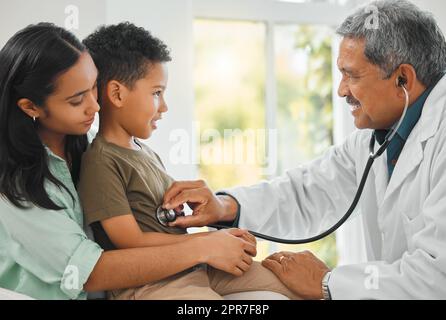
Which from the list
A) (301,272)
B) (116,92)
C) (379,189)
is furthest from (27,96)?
(379,189)

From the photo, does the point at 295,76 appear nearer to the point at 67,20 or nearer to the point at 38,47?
the point at 67,20

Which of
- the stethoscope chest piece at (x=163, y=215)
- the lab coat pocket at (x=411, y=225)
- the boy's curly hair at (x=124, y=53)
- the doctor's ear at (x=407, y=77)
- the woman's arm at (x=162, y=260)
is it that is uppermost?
the boy's curly hair at (x=124, y=53)

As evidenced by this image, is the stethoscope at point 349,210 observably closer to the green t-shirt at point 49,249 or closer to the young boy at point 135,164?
the young boy at point 135,164

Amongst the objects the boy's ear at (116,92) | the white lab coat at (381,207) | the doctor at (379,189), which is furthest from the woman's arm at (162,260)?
the boy's ear at (116,92)

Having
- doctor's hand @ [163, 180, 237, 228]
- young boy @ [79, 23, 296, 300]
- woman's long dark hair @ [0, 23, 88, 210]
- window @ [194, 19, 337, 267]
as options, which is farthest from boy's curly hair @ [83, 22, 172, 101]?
window @ [194, 19, 337, 267]

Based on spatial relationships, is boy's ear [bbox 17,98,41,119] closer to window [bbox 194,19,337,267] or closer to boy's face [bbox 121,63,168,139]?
boy's face [bbox 121,63,168,139]

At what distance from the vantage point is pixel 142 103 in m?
1.30

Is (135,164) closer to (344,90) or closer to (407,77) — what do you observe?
(344,90)

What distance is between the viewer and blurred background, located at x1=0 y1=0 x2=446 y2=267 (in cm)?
206

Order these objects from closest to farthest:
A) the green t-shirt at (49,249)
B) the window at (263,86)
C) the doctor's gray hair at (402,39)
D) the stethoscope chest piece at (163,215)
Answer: the green t-shirt at (49,249) → the stethoscope chest piece at (163,215) → the doctor's gray hair at (402,39) → the window at (263,86)

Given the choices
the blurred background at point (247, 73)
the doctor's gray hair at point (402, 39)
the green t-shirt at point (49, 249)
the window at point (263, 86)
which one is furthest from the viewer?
the window at point (263, 86)

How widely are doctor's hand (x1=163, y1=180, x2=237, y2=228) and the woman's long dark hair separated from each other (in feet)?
0.69

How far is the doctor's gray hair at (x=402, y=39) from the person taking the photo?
4.64 ft

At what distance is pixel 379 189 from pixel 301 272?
0.36 meters
